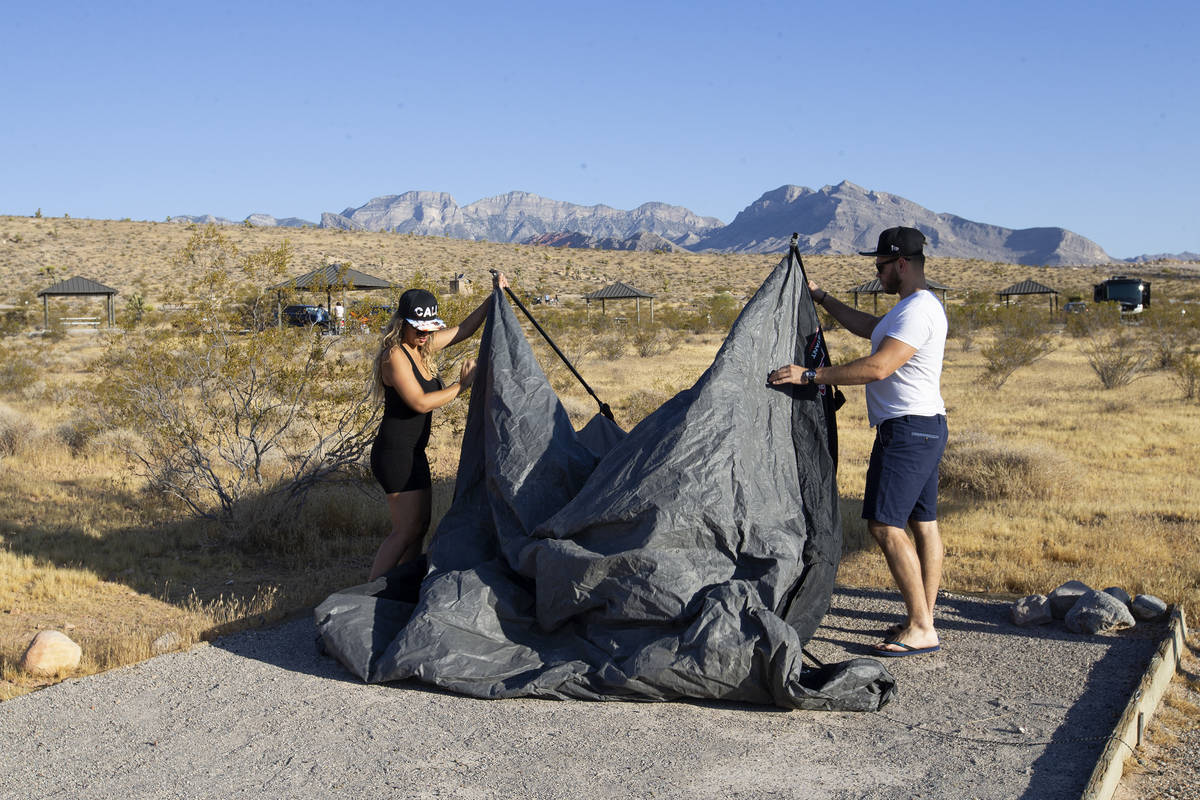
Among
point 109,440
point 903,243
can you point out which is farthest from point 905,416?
point 109,440

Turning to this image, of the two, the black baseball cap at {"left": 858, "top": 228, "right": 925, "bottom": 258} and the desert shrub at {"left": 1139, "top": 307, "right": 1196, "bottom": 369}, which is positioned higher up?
the black baseball cap at {"left": 858, "top": 228, "right": 925, "bottom": 258}

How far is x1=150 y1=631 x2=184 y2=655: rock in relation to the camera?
5067mm

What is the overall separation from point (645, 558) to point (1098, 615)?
8.43 feet

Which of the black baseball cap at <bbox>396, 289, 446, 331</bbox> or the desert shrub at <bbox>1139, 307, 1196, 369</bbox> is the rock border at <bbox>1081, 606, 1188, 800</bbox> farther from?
the desert shrub at <bbox>1139, 307, 1196, 369</bbox>

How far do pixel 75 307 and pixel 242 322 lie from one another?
44.6 m

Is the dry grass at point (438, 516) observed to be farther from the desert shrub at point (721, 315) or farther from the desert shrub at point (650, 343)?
the desert shrub at point (721, 315)

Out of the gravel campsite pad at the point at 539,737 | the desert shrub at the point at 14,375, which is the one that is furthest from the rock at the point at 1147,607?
the desert shrub at the point at 14,375

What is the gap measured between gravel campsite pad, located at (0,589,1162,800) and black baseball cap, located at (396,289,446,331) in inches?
→ 71.3

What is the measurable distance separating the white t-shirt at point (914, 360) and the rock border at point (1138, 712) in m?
1.50

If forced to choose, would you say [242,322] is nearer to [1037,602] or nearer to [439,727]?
[439,727]

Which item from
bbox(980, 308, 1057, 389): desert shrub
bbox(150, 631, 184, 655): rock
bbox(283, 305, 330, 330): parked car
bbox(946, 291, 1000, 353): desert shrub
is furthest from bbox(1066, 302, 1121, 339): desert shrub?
bbox(150, 631, 184, 655): rock

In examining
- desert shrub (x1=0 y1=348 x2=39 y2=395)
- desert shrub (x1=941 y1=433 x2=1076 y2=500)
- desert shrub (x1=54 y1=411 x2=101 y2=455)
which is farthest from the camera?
desert shrub (x1=0 y1=348 x2=39 y2=395)

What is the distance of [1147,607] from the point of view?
532 centimetres

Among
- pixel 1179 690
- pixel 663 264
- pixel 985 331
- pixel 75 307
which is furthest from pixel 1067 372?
pixel 663 264
